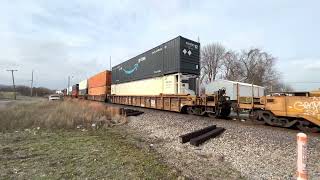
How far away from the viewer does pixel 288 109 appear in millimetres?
11328

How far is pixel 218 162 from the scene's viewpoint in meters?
7.55

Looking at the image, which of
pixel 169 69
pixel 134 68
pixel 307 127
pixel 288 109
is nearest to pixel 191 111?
pixel 169 69

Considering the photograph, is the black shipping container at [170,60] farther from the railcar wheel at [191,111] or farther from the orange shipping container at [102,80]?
the orange shipping container at [102,80]

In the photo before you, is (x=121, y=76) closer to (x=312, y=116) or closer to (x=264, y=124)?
(x=264, y=124)

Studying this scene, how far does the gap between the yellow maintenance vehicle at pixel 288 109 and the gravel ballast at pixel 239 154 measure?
116cm

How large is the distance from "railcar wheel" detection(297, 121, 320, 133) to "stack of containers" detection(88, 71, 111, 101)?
2771 centimetres

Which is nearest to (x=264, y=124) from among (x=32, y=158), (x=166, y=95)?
(x=166, y=95)

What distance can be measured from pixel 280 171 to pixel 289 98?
211 inches

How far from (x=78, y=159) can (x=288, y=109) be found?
25.7 ft

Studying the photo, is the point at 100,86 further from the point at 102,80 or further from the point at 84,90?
the point at 84,90

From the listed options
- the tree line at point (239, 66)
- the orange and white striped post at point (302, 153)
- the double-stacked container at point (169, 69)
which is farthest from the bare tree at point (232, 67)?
the orange and white striped post at point (302, 153)

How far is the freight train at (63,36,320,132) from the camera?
36.6 ft

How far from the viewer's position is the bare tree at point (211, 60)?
71.7 meters

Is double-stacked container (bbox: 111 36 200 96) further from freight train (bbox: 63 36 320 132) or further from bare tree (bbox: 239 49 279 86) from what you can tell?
bare tree (bbox: 239 49 279 86)
